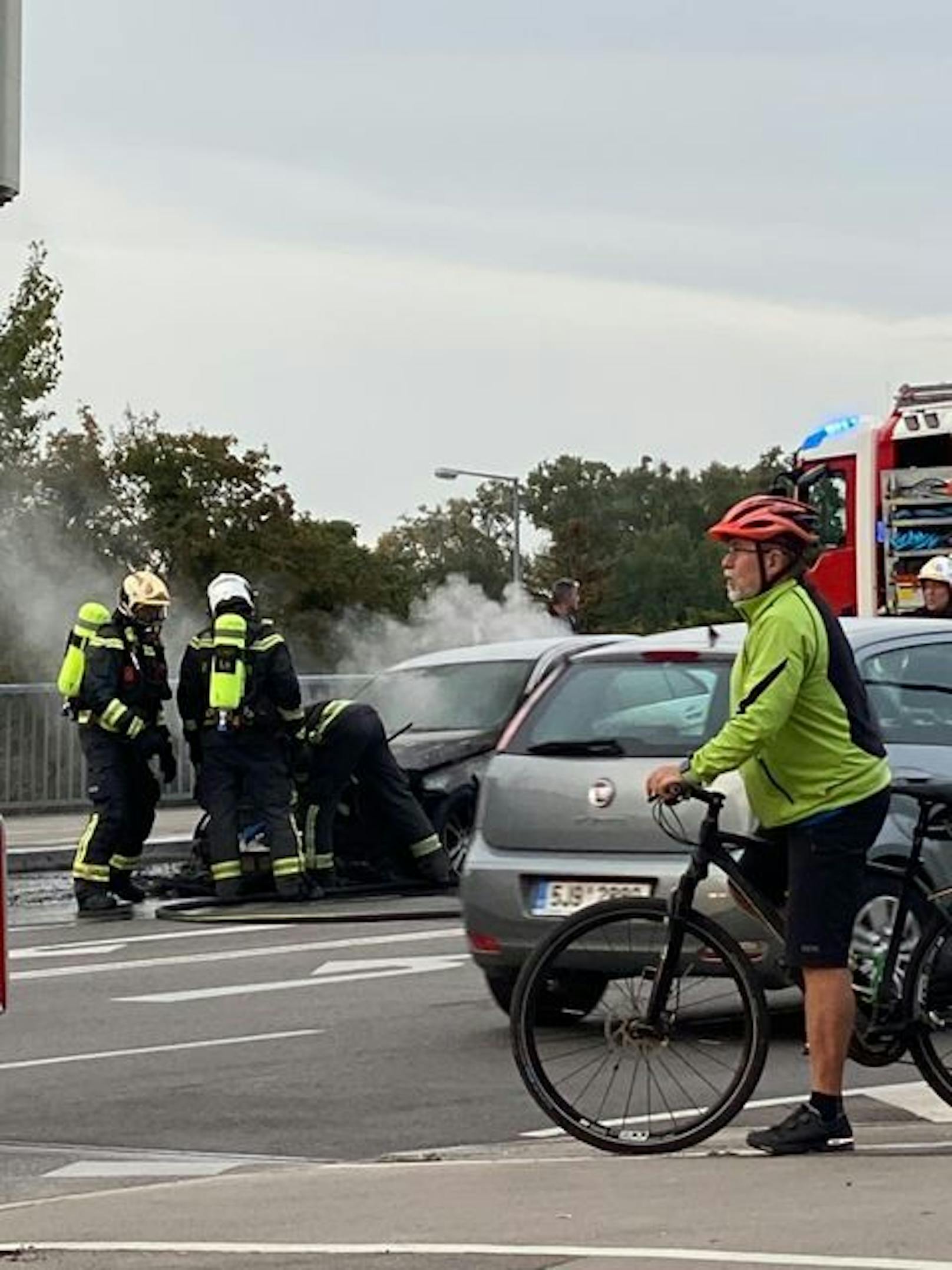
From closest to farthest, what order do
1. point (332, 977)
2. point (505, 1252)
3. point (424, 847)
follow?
1. point (505, 1252)
2. point (332, 977)
3. point (424, 847)

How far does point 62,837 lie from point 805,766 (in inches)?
652

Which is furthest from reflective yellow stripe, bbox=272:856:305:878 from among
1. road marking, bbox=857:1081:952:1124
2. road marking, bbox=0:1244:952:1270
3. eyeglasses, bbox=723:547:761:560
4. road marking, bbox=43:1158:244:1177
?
road marking, bbox=0:1244:952:1270

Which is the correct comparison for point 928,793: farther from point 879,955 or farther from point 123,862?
point 123,862

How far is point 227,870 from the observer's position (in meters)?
18.3

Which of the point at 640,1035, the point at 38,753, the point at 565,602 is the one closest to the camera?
the point at 640,1035

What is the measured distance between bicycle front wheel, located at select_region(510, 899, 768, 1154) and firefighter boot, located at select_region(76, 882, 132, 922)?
10.1m

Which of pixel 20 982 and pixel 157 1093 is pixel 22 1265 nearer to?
pixel 157 1093

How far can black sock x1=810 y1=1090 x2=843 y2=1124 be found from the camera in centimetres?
834

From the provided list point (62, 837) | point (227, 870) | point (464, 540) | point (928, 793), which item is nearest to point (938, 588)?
point (227, 870)

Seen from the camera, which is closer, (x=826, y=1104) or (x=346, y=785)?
(x=826, y=1104)

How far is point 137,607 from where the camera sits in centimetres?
1861

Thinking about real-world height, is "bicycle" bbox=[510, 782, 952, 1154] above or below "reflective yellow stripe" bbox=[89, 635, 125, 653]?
below

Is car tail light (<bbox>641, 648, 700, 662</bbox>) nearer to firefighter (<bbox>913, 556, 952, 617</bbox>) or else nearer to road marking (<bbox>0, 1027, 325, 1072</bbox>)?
road marking (<bbox>0, 1027, 325, 1072</bbox>)

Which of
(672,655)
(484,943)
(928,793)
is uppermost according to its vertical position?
(672,655)
